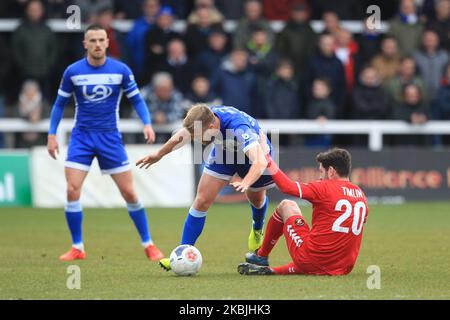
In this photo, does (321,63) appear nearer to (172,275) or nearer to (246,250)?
(246,250)

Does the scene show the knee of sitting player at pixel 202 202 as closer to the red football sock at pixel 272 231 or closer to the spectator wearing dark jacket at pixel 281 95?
the red football sock at pixel 272 231

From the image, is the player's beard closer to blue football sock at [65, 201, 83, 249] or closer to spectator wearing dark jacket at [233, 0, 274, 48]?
blue football sock at [65, 201, 83, 249]

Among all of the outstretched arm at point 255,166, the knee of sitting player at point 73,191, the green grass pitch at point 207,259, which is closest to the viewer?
the green grass pitch at point 207,259

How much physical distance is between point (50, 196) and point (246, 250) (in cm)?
676

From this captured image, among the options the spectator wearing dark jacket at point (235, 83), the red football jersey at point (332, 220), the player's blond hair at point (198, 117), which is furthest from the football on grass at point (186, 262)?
the spectator wearing dark jacket at point (235, 83)

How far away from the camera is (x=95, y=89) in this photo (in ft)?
38.5

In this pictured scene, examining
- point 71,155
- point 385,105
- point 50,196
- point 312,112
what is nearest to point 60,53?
point 50,196

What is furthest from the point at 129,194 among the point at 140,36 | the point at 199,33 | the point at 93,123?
the point at 199,33

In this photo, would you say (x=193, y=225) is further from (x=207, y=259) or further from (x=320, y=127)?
(x=320, y=127)

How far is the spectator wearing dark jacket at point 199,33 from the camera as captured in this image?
19.5m

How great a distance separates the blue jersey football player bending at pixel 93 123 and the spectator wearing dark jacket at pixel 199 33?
25.3 ft

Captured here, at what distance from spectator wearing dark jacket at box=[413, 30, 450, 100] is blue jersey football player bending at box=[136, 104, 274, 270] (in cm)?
991

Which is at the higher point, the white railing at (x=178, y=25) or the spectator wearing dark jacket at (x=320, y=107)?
the white railing at (x=178, y=25)

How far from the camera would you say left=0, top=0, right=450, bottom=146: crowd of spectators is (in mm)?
18828
